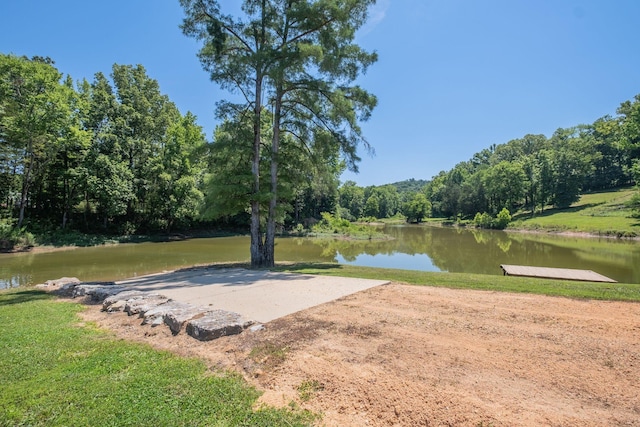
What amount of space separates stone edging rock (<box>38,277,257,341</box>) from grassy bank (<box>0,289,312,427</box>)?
0.59 m

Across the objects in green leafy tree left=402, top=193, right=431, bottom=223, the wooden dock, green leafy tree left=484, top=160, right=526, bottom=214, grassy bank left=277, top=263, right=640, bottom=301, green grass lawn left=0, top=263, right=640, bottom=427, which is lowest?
the wooden dock

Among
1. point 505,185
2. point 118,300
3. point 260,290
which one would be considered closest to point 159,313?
point 118,300

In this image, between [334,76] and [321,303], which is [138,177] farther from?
[321,303]

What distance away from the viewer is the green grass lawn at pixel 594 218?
3380 centimetres

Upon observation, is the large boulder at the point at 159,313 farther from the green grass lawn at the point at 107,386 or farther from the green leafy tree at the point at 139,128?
the green leafy tree at the point at 139,128

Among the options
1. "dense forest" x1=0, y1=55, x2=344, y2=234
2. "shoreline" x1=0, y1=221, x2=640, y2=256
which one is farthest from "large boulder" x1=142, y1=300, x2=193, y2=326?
"shoreline" x1=0, y1=221, x2=640, y2=256

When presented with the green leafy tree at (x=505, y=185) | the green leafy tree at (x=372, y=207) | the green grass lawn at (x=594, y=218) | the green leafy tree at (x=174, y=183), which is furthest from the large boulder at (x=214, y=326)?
the green leafy tree at (x=372, y=207)

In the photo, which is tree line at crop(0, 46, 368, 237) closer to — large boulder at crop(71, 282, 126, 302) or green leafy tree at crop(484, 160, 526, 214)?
large boulder at crop(71, 282, 126, 302)

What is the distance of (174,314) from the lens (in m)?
4.95

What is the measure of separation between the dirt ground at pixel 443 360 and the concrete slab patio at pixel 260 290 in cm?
62

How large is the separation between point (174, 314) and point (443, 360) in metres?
3.96

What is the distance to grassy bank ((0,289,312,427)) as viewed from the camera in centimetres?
264

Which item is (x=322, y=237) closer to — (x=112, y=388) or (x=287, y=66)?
(x=287, y=66)

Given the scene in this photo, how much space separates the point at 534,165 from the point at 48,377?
70.0 meters
